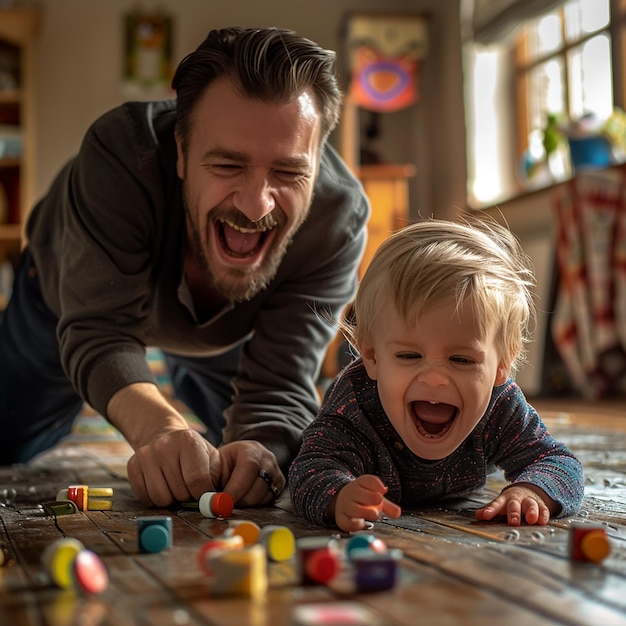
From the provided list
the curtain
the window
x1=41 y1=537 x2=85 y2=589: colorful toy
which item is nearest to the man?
x1=41 y1=537 x2=85 y2=589: colorful toy

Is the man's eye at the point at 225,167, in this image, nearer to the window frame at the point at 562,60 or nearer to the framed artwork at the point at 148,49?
the window frame at the point at 562,60

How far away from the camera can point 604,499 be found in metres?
1.37

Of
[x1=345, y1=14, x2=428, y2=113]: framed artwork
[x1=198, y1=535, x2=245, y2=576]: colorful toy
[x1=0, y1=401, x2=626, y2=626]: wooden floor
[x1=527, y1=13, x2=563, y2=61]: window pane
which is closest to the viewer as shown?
[x1=0, y1=401, x2=626, y2=626]: wooden floor

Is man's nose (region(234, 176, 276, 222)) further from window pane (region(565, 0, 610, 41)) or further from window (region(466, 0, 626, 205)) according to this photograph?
window pane (region(565, 0, 610, 41))

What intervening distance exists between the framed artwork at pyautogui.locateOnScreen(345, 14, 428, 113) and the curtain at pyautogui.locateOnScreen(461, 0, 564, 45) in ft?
1.03

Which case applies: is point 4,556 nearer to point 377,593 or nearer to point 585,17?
point 377,593

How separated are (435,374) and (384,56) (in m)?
4.40

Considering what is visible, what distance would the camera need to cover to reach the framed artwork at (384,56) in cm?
520

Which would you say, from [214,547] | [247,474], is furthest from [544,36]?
[214,547]

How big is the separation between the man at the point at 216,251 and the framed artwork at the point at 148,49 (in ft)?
12.3

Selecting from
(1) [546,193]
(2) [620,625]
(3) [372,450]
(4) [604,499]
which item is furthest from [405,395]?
(1) [546,193]

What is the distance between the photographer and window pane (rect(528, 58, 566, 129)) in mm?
4582

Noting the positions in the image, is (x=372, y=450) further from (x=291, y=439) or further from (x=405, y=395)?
(x=291, y=439)

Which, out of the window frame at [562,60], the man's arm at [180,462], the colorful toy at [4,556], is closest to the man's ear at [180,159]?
the man's arm at [180,462]
